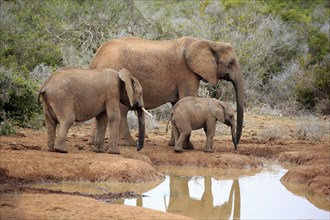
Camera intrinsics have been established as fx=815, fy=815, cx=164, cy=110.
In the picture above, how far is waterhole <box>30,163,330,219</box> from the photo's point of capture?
35.8 feet

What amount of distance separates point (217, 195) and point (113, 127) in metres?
2.29

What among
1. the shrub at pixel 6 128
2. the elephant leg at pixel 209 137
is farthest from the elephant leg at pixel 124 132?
the shrub at pixel 6 128

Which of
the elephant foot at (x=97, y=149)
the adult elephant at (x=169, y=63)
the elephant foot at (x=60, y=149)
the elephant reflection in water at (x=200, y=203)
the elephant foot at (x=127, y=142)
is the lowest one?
the elephant reflection in water at (x=200, y=203)

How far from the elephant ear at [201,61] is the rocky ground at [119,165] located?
1425 mm

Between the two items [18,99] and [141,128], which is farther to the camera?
[18,99]

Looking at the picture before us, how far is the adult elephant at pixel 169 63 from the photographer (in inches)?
607

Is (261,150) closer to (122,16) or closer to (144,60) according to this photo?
(144,60)

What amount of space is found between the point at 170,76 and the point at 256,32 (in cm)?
973

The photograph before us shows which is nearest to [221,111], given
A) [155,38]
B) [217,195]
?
[217,195]

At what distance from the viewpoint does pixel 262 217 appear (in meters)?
10.6

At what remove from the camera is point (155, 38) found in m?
21.8

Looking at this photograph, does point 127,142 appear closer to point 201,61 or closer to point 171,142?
point 171,142

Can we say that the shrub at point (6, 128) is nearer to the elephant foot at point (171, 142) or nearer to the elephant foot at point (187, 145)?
the elephant foot at point (171, 142)

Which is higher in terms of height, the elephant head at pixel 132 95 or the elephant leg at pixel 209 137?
the elephant head at pixel 132 95
